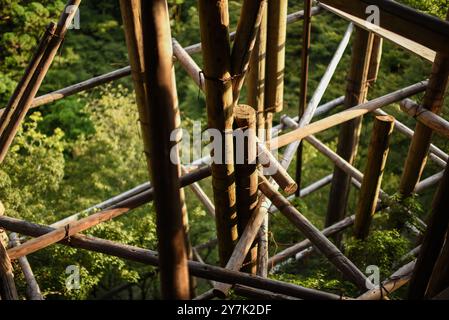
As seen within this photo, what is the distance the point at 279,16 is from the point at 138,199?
2165 mm

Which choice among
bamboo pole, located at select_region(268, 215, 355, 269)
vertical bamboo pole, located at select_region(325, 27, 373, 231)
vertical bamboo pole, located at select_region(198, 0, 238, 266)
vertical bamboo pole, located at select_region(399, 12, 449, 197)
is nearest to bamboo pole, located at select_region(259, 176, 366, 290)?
vertical bamboo pole, located at select_region(198, 0, 238, 266)

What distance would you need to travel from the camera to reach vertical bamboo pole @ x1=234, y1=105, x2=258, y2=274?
407cm

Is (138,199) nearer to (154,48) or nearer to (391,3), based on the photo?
(154,48)

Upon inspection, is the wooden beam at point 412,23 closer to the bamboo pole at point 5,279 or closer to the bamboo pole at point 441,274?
the bamboo pole at point 441,274

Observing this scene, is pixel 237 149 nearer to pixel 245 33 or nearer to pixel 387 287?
pixel 245 33

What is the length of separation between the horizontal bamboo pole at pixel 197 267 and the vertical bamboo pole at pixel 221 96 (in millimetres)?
821

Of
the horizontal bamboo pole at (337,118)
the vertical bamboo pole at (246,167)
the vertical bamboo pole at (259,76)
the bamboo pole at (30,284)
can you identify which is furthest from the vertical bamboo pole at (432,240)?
the bamboo pole at (30,284)

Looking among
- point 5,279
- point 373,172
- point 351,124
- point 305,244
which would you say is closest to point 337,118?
point 373,172

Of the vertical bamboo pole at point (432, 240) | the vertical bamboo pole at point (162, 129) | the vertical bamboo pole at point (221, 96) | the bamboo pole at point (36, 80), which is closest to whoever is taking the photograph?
the vertical bamboo pole at point (162, 129)

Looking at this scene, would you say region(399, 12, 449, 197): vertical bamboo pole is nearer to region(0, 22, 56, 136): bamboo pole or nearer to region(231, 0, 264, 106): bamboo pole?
region(231, 0, 264, 106): bamboo pole

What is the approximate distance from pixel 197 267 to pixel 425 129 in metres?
2.93

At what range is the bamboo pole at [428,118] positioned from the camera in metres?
4.69

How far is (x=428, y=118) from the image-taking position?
16.1 ft

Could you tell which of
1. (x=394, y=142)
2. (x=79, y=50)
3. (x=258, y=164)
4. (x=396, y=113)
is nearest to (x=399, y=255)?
(x=258, y=164)
